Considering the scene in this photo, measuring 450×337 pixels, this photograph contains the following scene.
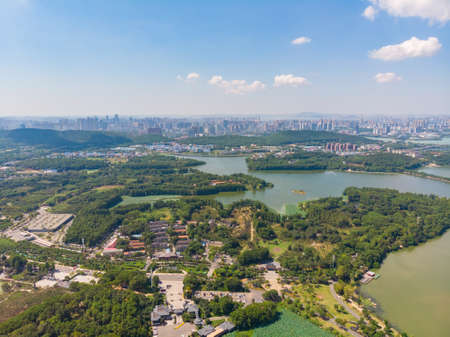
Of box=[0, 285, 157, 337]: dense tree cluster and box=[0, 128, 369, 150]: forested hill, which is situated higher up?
box=[0, 128, 369, 150]: forested hill

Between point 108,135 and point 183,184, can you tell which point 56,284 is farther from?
point 108,135

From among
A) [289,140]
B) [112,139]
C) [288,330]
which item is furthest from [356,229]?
[112,139]

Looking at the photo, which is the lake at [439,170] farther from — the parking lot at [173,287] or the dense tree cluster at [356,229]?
the parking lot at [173,287]

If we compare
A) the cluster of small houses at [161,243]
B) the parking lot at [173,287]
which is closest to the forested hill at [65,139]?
the cluster of small houses at [161,243]

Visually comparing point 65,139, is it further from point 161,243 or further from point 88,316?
point 88,316

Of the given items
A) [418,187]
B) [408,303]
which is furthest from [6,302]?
[418,187]

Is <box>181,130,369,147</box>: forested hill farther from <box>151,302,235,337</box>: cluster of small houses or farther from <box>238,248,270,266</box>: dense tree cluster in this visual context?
<box>151,302,235,337</box>: cluster of small houses

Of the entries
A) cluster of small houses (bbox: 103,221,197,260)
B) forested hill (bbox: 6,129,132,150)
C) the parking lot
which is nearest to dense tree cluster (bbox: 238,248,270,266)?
the parking lot
